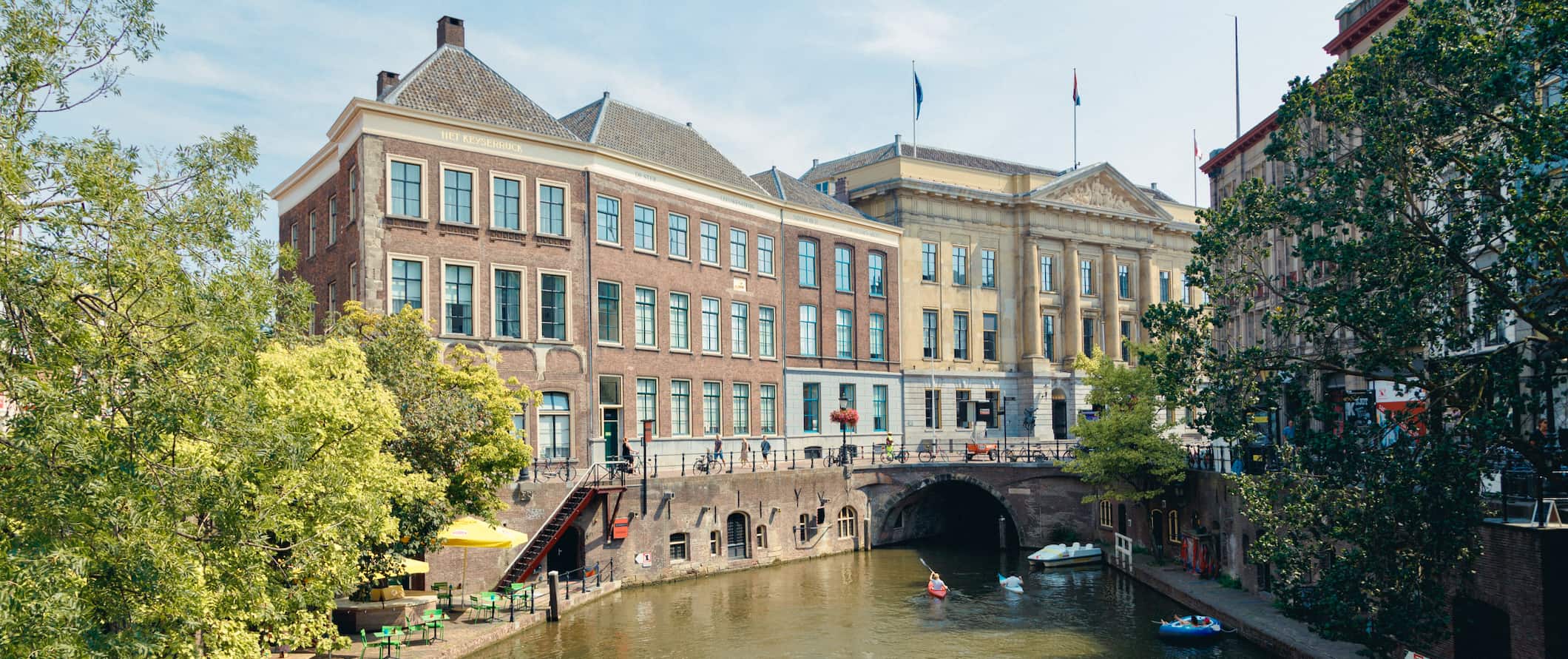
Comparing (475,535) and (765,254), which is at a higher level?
(765,254)

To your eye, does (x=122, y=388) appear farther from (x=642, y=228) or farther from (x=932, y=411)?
(x=932, y=411)

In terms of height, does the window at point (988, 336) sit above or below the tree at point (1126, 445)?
above

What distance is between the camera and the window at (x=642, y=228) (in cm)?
4516

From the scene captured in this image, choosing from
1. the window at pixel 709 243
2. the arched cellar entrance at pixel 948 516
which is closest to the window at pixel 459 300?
the window at pixel 709 243

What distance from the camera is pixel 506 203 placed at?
135ft

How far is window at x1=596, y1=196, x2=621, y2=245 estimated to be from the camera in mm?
43688

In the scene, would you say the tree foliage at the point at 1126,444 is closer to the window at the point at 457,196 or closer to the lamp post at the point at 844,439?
the lamp post at the point at 844,439

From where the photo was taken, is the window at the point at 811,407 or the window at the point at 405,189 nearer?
the window at the point at 405,189

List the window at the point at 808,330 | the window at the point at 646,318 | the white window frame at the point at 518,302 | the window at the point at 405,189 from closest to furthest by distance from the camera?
the window at the point at 405,189, the white window frame at the point at 518,302, the window at the point at 646,318, the window at the point at 808,330

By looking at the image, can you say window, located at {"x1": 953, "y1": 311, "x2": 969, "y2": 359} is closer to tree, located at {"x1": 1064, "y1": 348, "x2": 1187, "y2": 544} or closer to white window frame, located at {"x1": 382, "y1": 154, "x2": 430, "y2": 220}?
tree, located at {"x1": 1064, "y1": 348, "x2": 1187, "y2": 544}

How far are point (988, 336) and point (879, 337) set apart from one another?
8638 mm

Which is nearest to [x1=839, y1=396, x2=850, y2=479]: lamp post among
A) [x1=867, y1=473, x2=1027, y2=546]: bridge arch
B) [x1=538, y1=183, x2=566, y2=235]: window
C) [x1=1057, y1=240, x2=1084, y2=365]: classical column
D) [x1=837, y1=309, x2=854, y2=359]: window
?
[x1=867, y1=473, x2=1027, y2=546]: bridge arch

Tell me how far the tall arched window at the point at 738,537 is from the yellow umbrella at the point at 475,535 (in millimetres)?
13384

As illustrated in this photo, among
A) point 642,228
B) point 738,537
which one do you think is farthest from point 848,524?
point 642,228
